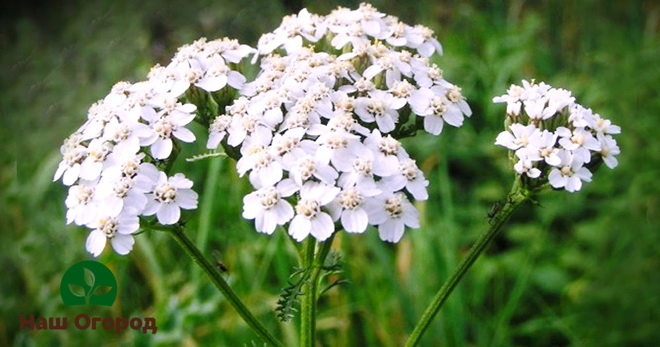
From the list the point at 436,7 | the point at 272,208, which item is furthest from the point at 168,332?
the point at 436,7

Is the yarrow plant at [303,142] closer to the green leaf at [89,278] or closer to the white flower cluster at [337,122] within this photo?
the white flower cluster at [337,122]

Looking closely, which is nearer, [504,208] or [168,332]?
[504,208]

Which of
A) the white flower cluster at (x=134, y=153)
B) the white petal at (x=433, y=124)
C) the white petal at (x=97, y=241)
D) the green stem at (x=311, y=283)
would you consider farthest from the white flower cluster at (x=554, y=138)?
the white petal at (x=97, y=241)

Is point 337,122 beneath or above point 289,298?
above

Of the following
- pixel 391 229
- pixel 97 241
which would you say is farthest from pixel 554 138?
pixel 97 241

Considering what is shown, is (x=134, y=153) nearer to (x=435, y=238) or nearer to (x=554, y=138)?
(x=554, y=138)

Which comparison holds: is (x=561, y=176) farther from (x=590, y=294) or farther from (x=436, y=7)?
(x=436, y=7)
